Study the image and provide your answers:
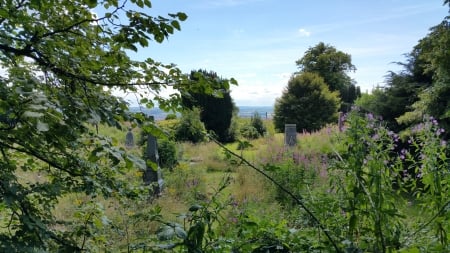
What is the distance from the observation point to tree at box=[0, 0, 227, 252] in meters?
1.24

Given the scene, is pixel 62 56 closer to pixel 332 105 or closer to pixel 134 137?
pixel 134 137

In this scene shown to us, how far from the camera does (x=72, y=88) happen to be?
1.59 meters

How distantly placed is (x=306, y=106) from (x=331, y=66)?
15486 millimetres

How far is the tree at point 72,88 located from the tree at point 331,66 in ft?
110

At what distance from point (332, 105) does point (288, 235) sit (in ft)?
67.8

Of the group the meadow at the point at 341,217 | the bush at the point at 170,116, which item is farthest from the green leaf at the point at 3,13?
the bush at the point at 170,116

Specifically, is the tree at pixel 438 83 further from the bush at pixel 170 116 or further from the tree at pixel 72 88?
the tree at pixel 72 88

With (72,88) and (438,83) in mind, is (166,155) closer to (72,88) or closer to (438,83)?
(438,83)

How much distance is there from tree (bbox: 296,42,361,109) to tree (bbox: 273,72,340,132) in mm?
12577

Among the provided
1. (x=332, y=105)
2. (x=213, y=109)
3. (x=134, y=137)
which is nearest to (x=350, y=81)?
(x=332, y=105)

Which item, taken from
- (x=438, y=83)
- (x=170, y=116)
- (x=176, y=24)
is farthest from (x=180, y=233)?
(x=438, y=83)

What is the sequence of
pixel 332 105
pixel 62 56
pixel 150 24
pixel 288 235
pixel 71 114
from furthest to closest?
pixel 332 105, pixel 288 235, pixel 62 56, pixel 150 24, pixel 71 114

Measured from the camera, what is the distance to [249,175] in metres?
7.27

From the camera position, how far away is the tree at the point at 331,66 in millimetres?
34250
